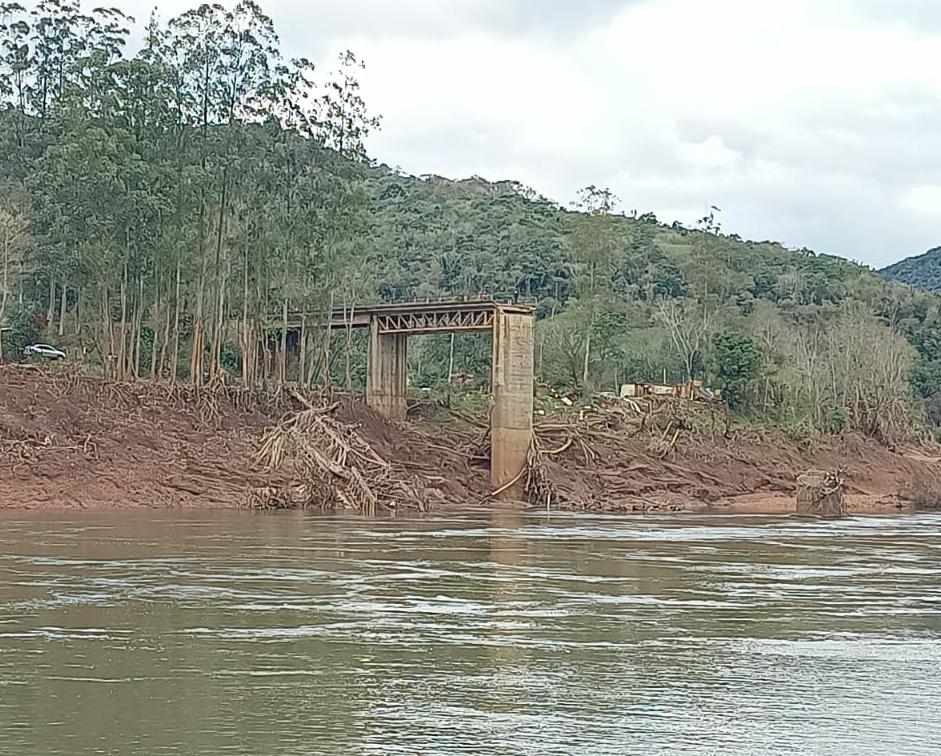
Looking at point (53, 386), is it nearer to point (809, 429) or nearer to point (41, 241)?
point (41, 241)

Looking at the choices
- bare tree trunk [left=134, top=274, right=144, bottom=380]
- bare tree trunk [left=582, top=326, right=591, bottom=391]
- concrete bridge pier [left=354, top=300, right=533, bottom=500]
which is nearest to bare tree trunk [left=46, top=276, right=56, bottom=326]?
bare tree trunk [left=134, top=274, right=144, bottom=380]

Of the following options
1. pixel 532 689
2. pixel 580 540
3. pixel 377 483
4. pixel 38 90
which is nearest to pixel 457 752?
pixel 532 689

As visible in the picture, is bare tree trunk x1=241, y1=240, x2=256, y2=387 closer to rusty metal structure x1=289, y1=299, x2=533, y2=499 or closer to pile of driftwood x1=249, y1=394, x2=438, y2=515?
rusty metal structure x1=289, y1=299, x2=533, y2=499

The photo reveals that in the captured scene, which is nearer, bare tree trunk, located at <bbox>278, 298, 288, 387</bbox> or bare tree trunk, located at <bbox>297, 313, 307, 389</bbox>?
bare tree trunk, located at <bbox>278, 298, 288, 387</bbox>

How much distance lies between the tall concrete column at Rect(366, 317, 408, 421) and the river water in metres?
33.6

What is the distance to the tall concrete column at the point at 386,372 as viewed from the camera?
2552 inches

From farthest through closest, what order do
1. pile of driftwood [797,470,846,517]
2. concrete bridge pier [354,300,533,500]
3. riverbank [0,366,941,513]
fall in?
concrete bridge pier [354,300,533,500] → pile of driftwood [797,470,846,517] → riverbank [0,366,941,513]

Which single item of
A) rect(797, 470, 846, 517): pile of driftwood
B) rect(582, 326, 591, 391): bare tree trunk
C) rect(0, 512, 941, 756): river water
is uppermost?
rect(582, 326, 591, 391): bare tree trunk

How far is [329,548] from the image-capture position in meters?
30.0

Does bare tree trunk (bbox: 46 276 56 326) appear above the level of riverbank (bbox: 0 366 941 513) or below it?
above

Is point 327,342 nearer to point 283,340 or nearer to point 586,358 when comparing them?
point 283,340

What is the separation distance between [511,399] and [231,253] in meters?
13.0

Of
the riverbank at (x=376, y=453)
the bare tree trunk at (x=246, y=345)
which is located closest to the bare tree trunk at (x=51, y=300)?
the bare tree trunk at (x=246, y=345)

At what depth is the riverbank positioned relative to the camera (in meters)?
44.5
